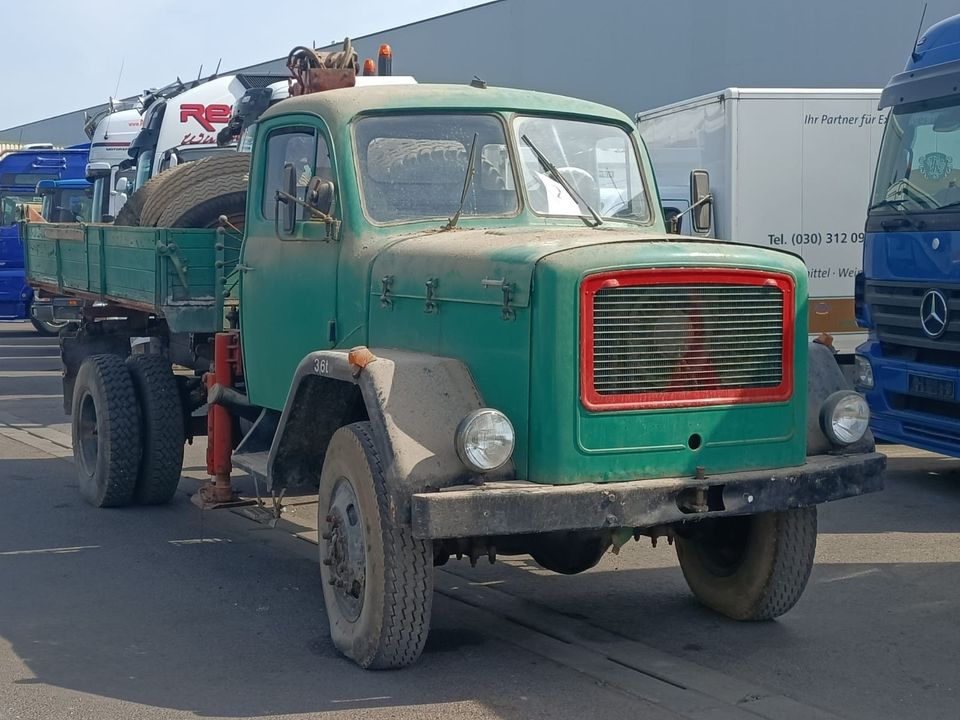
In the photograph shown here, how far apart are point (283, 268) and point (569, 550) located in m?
2.07

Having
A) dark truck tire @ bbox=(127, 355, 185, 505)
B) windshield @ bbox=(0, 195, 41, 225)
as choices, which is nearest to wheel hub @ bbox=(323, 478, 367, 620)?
dark truck tire @ bbox=(127, 355, 185, 505)

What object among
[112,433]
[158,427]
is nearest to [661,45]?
Answer: [158,427]

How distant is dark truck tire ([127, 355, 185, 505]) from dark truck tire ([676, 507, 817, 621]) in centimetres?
382

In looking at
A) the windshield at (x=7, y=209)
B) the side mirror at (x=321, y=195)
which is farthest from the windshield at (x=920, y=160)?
the windshield at (x=7, y=209)

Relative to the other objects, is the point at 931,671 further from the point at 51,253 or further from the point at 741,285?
the point at 51,253

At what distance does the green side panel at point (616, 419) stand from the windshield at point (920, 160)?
12.5 ft

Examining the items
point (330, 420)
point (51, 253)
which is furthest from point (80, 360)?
point (330, 420)

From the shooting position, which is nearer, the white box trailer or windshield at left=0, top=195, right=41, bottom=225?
the white box trailer

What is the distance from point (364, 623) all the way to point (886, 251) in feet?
17.6

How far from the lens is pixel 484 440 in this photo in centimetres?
519

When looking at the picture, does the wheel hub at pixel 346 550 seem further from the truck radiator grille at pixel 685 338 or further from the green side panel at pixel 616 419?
the truck radiator grille at pixel 685 338

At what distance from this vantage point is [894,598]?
681cm

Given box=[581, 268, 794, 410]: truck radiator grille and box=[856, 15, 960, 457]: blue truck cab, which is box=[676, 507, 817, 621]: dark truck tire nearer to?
box=[581, 268, 794, 410]: truck radiator grille

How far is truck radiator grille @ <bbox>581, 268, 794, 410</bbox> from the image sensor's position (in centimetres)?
535
